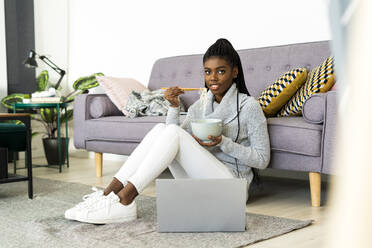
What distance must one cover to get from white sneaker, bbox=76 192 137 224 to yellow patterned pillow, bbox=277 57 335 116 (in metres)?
1.06

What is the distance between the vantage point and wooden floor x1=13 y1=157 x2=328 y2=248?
1.73 metres

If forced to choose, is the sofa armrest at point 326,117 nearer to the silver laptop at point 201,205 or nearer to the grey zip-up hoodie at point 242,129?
the grey zip-up hoodie at point 242,129

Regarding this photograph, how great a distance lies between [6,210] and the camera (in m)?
2.26

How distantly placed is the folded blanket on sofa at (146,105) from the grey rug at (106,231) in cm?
89

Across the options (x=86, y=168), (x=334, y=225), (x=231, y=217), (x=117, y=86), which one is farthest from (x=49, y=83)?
(x=334, y=225)

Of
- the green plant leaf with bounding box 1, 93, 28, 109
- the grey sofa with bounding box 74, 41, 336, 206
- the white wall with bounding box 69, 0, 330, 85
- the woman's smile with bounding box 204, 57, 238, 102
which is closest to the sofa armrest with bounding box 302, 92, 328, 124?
the grey sofa with bounding box 74, 41, 336, 206

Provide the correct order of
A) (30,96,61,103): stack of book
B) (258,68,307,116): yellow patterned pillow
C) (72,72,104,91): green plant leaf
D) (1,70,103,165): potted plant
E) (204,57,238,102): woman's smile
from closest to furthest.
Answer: (204,57,238,102): woman's smile < (258,68,307,116): yellow patterned pillow < (30,96,61,103): stack of book < (1,70,103,165): potted plant < (72,72,104,91): green plant leaf

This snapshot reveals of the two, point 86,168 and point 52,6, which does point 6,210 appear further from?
point 52,6

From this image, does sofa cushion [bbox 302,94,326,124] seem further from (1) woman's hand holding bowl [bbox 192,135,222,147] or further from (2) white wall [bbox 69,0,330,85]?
(2) white wall [bbox 69,0,330,85]

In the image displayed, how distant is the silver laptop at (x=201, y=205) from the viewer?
1.74m

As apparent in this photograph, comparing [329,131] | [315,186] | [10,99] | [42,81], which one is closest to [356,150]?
[329,131]

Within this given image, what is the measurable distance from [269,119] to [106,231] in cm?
103

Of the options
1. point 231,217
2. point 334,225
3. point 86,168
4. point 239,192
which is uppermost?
point 334,225

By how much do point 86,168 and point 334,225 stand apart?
3731 millimetres
